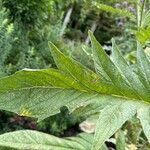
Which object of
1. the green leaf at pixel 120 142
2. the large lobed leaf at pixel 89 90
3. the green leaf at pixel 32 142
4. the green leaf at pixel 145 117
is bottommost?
the green leaf at pixel 120 142

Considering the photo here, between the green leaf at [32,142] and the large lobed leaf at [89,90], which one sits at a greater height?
the large lobed leaf at [89,90]

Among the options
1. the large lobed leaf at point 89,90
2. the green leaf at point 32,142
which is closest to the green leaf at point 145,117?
the large lobed leaf at point 89,90

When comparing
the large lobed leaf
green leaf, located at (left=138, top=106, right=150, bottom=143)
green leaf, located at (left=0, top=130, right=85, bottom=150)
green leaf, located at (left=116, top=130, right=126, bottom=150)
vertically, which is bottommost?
green leaf, located at (left=116, top=130, right=126, bottom=150)

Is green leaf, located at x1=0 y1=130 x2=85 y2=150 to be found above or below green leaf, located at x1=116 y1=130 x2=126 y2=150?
above

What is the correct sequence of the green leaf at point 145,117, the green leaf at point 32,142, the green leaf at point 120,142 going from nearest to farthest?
the green leaf at point 145,117
the green leaf at point 32,142
the green leaf at point 120,142

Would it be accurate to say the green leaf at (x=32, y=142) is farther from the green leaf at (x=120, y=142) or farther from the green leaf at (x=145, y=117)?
the green leaf at (x=145, y=117)

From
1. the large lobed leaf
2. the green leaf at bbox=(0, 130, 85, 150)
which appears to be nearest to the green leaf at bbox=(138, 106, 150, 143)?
the large lobed leaf

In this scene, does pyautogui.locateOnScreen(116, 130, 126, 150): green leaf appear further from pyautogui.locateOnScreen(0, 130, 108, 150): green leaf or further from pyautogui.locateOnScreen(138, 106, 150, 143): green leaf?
pyautogui.locateOnScreen(138, 106, 150, 143): green leaf

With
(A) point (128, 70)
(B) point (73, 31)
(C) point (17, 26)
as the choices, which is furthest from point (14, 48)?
(B) point (73, 31)

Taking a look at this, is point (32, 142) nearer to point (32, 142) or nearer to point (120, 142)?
point (32, 142)
